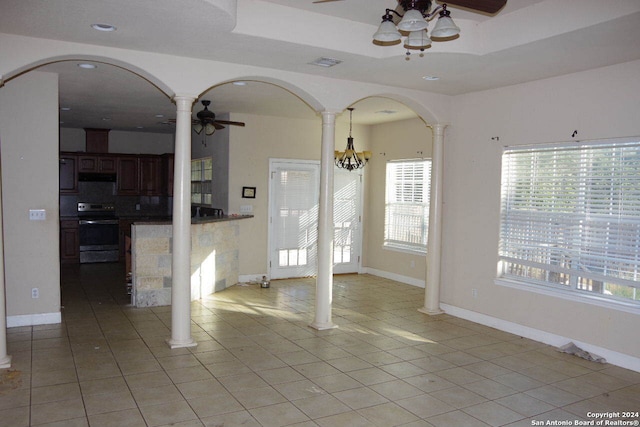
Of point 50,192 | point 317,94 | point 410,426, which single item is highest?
point 317,94

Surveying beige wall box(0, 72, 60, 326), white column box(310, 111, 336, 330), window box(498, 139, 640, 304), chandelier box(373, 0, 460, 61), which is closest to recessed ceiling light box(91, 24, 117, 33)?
beige wall box(0, 72, 60, 326)

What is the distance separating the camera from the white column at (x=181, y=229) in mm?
4660

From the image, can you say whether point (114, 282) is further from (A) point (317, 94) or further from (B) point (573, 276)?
(B) point (573, 276)

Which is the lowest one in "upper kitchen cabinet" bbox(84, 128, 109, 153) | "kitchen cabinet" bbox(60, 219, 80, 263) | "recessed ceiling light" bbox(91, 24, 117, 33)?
"kitchen cabinet" bbox(60, 219, 80, 263)

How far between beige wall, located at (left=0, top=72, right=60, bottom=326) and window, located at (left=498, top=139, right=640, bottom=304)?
197 inches

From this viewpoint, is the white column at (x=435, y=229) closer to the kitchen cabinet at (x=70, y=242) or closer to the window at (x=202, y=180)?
the window at (x=202, y=180)

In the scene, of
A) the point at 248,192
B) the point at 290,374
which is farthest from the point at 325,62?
the point at 248,192

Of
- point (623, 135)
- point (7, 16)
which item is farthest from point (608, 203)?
point (7, 16)

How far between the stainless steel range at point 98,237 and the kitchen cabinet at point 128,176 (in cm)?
63

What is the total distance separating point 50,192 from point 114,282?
113 inches

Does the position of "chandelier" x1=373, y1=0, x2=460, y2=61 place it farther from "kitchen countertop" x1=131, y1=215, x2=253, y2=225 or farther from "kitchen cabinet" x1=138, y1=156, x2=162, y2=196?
"kitchen cabinet" x1=138, y1=156, x2=162, y2=196

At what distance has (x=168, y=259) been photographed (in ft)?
20.8

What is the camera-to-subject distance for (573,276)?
4.96 metres

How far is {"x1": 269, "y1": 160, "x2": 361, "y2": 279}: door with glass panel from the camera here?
8.27m
